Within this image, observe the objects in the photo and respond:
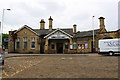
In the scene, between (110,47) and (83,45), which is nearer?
(110,47)

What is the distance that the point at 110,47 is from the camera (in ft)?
78.7

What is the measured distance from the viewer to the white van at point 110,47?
921 inches

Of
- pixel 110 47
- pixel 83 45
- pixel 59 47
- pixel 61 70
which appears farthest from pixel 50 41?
pixel 61 70

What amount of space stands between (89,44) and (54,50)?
869 centimetres

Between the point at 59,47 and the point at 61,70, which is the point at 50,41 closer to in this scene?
the point at 59,47

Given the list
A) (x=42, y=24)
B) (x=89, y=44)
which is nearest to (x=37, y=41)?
(x=42, y=24)

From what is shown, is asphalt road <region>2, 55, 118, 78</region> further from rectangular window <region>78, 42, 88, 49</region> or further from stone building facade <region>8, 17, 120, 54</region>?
rectangular window <region>78, 42, 88, 49</region>

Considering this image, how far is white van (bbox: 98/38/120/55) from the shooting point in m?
23.4

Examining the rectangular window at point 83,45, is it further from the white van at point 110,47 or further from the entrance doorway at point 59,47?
the white van at point 110,47

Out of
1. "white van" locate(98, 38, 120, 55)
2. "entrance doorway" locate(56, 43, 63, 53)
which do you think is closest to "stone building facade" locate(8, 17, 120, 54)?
"entrance doorway" locate(56, 43, 63, 53)

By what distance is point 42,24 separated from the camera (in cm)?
4475

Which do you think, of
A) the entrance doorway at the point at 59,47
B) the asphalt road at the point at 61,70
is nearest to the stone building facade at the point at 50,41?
the entrance doorway at the point at 59,47

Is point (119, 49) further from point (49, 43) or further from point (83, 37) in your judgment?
point (49, 43)

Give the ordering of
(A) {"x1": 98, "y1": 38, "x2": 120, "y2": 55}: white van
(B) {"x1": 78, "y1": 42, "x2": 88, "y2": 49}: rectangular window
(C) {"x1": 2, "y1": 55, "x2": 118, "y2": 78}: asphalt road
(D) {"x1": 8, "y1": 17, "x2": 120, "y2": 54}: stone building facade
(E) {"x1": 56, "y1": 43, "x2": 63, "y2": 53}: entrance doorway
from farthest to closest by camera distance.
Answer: (E) {"x1": 56, "y1": 43, "x2": 63, "y2": 53}: entrance doorway, (B) {"x1": 78, "y1": 42, "x2": 88, "y2": 49}: rectangular window, (D) {"x1": 8, "y1": 17, "x2": 120, "y2": 54}: stone building facade, (A) {"x1": 98, "y1": 38, "x2": 120, "y2": 55}: white van, (C) {"x1": 2, "y1": 55, "x2": 118, "y2": 78}: asphalt road
